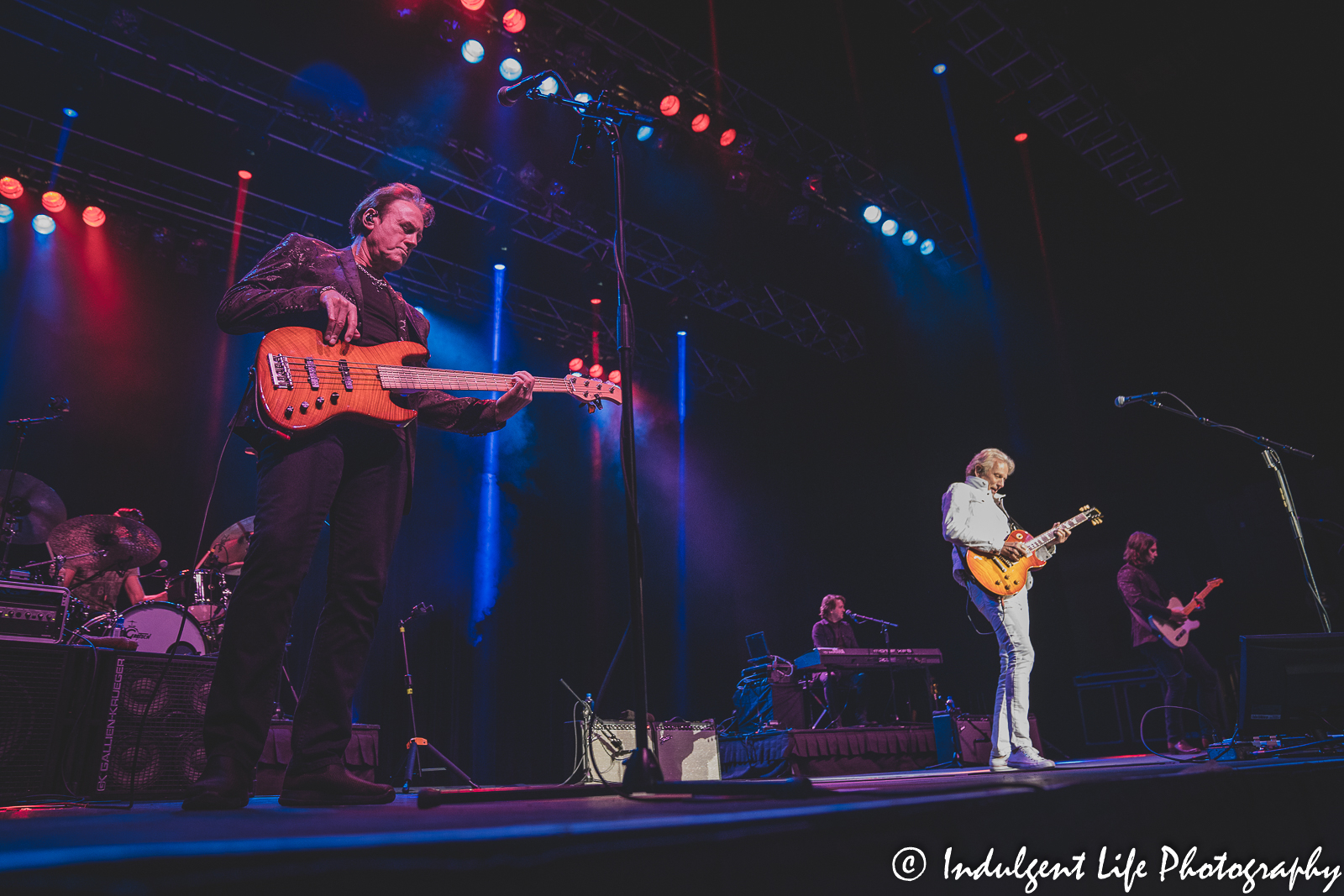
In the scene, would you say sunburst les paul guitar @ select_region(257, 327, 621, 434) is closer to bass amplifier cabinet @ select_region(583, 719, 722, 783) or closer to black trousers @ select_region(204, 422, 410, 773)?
black trousers @ select_region(204, 422, 410, 773)

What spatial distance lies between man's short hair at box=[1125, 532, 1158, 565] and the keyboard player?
10.4 ft

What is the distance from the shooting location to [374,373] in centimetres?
248

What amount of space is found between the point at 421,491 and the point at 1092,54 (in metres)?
9.26

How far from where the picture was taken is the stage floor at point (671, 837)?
2.47 ft

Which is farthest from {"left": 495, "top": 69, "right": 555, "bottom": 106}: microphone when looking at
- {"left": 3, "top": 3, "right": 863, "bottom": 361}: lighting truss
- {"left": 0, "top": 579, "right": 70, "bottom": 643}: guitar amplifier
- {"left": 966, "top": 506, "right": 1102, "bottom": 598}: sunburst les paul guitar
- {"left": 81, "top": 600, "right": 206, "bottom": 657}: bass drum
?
{"left": 3, "top": 3, "right": 863, "bottom": 361}: lighting truss

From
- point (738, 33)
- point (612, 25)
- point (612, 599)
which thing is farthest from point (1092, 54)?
point (612, 599)

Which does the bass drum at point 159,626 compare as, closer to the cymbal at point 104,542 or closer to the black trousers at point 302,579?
the cymbal at point 104,542

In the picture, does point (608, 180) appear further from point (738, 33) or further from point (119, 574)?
point (119, 574)

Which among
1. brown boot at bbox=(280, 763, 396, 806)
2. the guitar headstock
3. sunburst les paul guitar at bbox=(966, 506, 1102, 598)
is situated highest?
the guitar headstock

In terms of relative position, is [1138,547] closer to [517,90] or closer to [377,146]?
[517,90]

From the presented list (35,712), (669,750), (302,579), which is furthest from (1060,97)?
(35,712)

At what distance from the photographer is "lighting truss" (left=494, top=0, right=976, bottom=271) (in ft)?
24.0

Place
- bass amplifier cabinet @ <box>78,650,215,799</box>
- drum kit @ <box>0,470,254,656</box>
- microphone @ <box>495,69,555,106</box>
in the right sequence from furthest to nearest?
drum kit @ <box>0,470,254,656</box> → bass amplifier cabinet @ <box>78,650,215,799</box> → microphone @ <box>495,69,555,106</box>

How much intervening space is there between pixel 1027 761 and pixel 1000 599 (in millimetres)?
916
